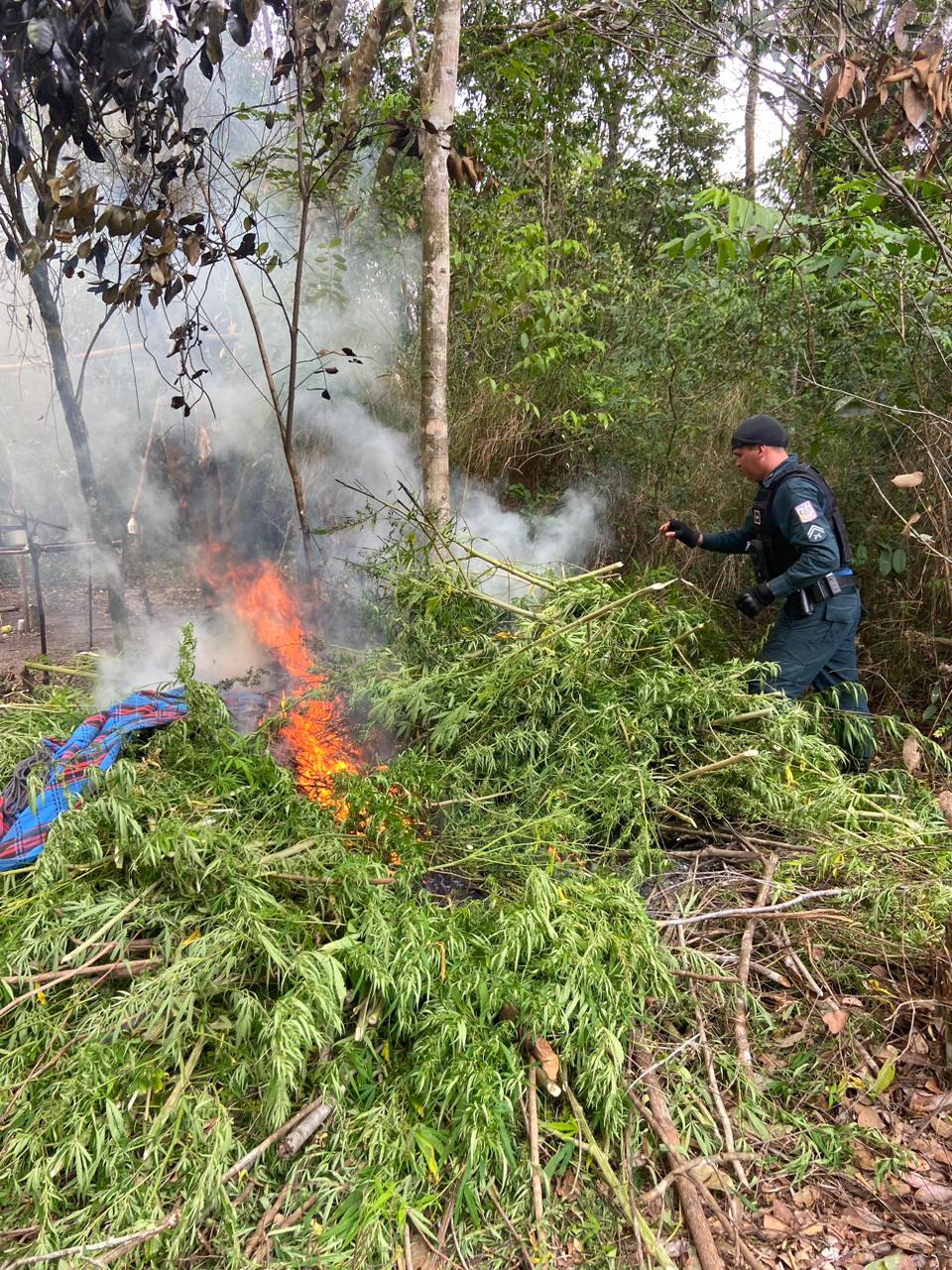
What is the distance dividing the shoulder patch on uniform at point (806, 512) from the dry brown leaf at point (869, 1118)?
2.73 m

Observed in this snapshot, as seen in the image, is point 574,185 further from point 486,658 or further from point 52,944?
point 52,944

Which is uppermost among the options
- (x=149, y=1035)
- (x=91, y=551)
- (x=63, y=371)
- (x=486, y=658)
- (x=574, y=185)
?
(x=574, y=185)

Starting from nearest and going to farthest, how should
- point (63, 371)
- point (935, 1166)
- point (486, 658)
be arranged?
1. point (935, 1166)
2. point (486, 658)
3. point (63, 371)

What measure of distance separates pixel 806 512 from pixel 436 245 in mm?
2841

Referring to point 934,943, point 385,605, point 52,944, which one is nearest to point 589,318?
point 385,605

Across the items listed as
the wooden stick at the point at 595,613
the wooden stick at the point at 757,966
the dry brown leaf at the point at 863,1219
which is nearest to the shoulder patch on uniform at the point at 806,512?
the wooden stick at the point at 595,613

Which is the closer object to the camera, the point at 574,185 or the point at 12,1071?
the point at 12,1071

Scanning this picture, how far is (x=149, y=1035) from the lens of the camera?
7.75 ft

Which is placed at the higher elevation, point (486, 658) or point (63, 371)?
point (63, 371)

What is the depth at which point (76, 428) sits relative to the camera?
229 inches

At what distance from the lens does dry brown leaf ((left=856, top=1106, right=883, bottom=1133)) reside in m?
2.56

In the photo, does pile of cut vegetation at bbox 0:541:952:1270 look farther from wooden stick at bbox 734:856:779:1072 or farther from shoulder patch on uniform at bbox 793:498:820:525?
shoulder patch on uniform at bbox 793:498:820:525

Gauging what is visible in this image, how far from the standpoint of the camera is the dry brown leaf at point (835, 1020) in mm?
2739

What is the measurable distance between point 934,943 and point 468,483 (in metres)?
5.02
